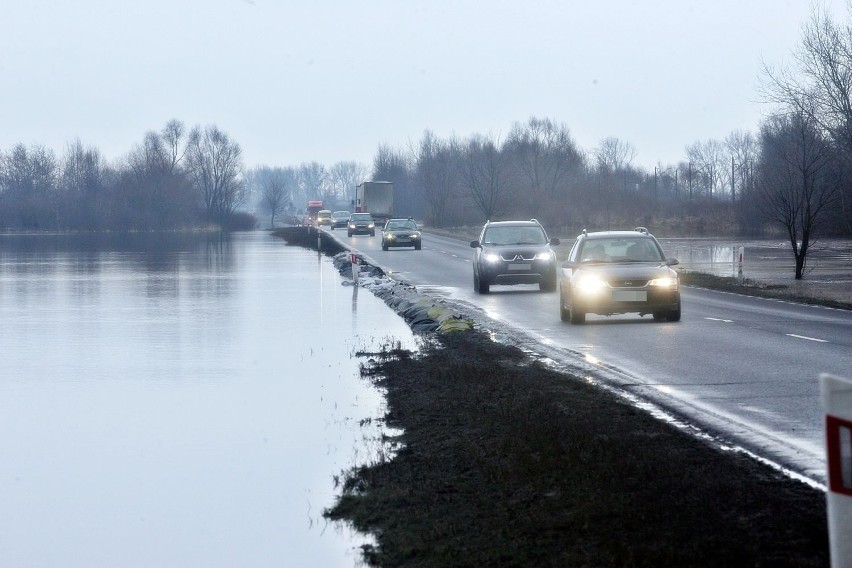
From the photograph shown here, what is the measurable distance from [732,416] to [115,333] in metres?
14.5

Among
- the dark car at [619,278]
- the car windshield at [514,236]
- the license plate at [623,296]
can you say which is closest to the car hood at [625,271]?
the dark car at [619,278]

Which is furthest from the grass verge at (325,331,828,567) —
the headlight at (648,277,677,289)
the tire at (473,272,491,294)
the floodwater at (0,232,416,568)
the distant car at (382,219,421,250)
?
the distant car at (382,219,421,250)

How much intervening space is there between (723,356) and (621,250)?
19.7ft

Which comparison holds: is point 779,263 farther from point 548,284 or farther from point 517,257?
point 517,257

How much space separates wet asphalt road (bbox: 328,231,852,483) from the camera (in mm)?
10586

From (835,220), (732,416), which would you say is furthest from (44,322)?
(835,220)

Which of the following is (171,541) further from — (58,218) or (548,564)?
(58,218)

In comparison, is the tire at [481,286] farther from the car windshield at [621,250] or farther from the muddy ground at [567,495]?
the muddy ground at [567,495]

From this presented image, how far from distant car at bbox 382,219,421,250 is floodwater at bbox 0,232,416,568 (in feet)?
105

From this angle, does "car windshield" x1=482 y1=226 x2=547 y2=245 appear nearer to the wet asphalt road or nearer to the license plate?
the wet asphalt road

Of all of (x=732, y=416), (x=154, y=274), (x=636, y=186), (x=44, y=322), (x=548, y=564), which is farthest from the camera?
(x=636, y=186)

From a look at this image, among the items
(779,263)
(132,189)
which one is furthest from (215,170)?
(779,263)

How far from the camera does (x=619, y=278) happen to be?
21000 millimetres

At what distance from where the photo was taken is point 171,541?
8.35m
